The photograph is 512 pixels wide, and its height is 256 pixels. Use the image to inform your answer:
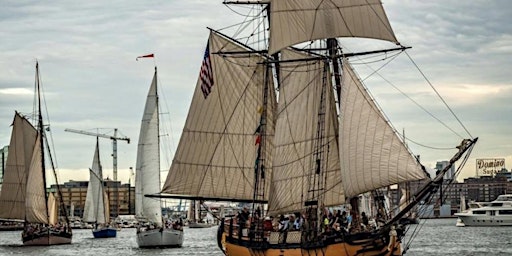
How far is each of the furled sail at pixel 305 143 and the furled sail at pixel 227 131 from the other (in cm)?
956

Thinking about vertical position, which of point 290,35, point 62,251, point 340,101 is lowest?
point 62,251

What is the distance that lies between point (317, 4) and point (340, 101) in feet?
24.1

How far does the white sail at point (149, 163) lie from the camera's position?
107 meters

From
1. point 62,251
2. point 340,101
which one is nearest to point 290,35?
point 340,101

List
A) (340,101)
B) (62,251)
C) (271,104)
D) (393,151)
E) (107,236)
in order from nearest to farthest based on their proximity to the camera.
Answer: (393,151) < (340,101) < (271,104) < (62,251) < (107,236)

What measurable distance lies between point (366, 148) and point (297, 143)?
8802mm

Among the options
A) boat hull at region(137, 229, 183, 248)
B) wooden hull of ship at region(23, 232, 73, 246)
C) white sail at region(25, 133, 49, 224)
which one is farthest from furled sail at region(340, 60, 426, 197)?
wooden hull of ship at region(23, 232, 73, 246)

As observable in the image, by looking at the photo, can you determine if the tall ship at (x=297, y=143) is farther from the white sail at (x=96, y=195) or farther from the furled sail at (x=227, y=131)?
the white sail at (x=96, y=195)

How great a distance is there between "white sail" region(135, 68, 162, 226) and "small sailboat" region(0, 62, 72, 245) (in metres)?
14.1

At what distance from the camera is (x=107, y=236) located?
156m

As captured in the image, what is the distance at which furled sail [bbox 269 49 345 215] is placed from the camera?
67.1 meters

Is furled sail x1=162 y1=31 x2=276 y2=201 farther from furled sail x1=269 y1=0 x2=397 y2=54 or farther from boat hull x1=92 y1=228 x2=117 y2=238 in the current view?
boat hull x1=92 y1=228 x2=117 y2=238

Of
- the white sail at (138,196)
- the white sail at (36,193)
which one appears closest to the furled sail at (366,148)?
the white sail at (138,196)

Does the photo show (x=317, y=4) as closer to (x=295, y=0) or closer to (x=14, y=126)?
(x=295, y=0)
